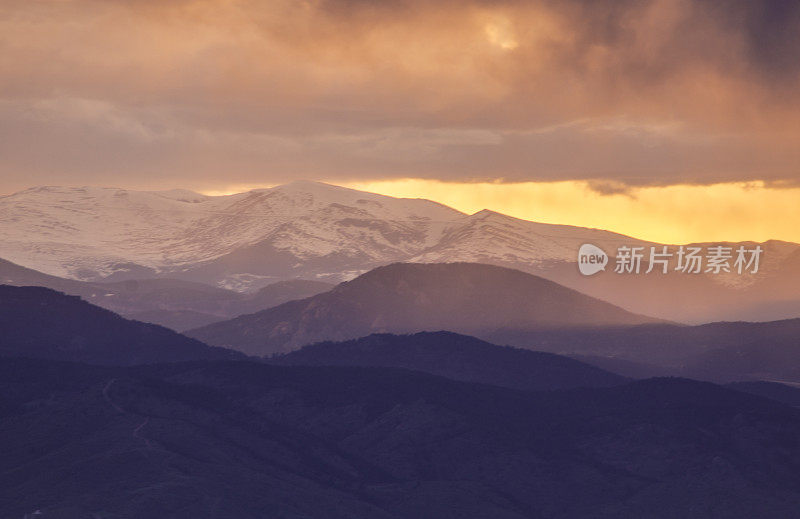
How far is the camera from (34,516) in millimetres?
198875

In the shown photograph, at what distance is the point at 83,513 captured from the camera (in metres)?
198

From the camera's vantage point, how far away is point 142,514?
19862 cm

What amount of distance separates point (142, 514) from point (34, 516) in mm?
15673

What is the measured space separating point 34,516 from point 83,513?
7.28 meters

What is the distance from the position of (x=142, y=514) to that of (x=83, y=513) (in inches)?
333
